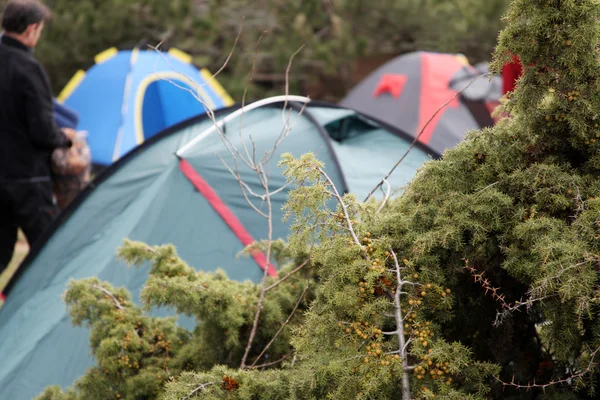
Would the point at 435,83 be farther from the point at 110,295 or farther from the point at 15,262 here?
the point at 110,295

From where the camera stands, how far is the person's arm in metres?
4.11

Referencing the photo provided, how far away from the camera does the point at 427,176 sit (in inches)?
76.7

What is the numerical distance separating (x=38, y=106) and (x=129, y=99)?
11.4 ft

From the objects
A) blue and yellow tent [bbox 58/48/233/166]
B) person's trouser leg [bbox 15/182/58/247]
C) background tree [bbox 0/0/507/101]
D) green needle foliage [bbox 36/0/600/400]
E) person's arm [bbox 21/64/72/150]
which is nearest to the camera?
green needle foliage [bbox 36/0/600/400]

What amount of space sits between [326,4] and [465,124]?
3.38m

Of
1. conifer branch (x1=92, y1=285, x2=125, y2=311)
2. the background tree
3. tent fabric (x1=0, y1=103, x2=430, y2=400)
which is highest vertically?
the background tree

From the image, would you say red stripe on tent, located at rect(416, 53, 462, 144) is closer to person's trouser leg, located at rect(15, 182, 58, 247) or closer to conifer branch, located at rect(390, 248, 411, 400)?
person's trouser leg, located at rect(15, 182, 58, 247)

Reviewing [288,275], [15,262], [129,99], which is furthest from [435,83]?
[288,275]

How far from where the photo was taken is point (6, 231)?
439 centimetres

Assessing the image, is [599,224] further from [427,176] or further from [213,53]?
[213,53]

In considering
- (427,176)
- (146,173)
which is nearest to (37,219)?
(146,173)

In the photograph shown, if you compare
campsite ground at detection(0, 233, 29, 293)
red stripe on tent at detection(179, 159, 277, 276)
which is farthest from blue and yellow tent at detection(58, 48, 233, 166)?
red stripe on tent at detection(179, 159, 277, 276)

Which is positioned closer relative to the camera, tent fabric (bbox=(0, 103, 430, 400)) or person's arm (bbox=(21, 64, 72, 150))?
tent fabric (bbox=(0, 103, 430, 400))

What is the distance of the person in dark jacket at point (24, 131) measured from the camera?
162 inches
